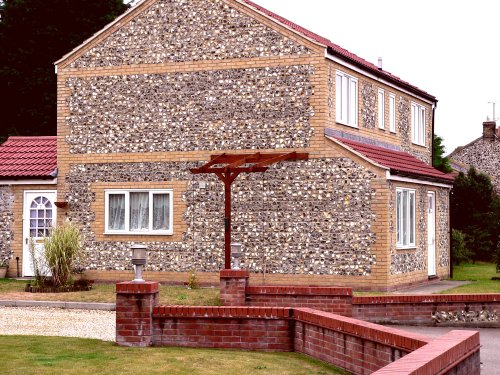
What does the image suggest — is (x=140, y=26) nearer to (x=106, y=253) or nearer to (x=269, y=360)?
(x=106, y=253)

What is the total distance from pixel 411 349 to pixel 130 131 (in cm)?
1766

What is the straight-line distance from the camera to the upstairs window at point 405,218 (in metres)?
25.5

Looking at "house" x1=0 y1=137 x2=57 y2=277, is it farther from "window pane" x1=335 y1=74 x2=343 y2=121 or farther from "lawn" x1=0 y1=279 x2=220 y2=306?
"window pane" x1=335 y1=74 x2=343 y2=121

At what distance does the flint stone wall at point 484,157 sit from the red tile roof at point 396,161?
26777mm

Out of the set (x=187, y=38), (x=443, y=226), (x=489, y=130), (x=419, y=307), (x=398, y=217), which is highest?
(x=489, y=130)

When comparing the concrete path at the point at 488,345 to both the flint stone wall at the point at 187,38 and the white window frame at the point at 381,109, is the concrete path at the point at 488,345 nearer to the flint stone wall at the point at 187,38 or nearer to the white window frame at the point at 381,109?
the flint stone wall at the point at 187,38

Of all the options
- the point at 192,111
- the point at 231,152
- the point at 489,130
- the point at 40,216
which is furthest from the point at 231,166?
the point at 489,130

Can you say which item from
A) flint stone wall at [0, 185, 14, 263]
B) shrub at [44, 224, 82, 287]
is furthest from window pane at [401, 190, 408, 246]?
flint stone wall at [0, 185, 14, 263]

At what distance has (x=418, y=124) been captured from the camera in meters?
33.4

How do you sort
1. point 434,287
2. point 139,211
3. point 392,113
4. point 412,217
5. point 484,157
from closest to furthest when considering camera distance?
point 434,287 < point 412,217 < point 139,211 < point 392,113 < point 484,157

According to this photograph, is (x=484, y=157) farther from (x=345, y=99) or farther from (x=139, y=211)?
(x=139, y=211)

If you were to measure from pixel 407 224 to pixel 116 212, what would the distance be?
8448 mm

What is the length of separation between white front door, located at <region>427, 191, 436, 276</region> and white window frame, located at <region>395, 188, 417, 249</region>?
1.98 meters

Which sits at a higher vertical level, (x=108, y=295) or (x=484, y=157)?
(x=484, y=157)
